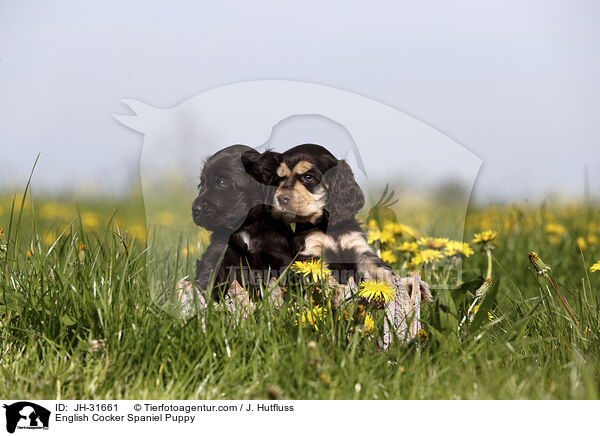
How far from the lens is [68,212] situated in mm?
3326

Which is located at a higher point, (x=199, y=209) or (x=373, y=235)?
(x=199, y=209)

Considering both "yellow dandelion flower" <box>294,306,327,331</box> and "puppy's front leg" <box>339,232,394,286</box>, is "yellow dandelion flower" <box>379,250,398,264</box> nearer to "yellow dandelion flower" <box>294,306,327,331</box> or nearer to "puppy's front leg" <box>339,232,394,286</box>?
"puppy's front leg" <box>339,232,394,286</box>

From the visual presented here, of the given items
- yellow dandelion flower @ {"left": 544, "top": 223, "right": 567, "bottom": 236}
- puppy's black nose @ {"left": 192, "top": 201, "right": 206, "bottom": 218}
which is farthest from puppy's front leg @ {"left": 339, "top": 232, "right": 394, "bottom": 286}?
yellow dandelion flower @ {"left": 544, "top": 223, "right": 567, "bottom": 236}

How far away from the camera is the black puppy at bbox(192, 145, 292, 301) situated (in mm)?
2412

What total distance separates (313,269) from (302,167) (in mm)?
422

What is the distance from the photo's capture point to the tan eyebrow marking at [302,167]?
7.68 feet

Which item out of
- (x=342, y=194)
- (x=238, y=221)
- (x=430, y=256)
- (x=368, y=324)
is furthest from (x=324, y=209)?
(x=430, y=256)

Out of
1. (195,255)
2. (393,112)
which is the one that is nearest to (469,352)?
(393,112)

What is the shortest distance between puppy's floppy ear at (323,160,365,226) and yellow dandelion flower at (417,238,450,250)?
0.49m

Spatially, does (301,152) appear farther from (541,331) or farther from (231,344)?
(541,331)

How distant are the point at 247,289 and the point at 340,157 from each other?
69cm

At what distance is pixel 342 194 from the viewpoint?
246 cm

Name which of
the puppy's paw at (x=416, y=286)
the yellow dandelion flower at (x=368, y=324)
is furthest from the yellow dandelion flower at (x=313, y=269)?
the puppy's paw at (x=416, y=286)

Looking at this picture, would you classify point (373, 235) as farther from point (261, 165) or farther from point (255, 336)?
point (255, 336)
